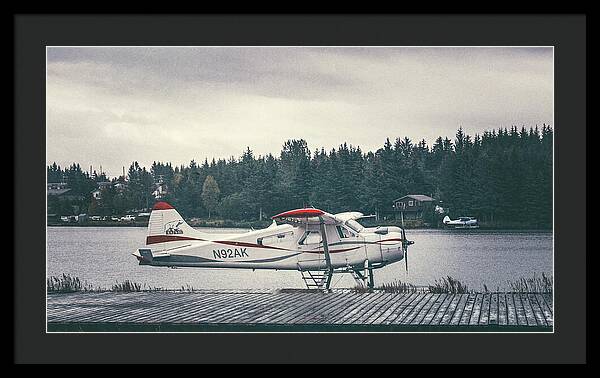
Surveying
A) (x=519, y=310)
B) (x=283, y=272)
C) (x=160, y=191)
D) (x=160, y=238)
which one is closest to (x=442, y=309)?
(x=519, y=310)

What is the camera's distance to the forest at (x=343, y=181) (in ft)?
35.8

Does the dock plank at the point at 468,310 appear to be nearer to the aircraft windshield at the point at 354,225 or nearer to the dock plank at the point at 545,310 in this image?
the dock plank at the point at 545,310

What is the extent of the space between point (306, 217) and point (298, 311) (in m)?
1.29

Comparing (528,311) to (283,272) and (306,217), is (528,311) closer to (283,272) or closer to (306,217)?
(306,217)
